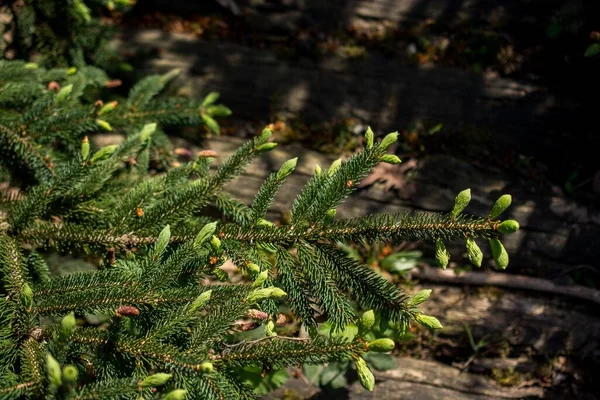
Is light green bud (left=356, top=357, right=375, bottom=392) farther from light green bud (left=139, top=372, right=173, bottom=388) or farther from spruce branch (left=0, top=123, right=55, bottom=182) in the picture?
spruce branch (left=0, top=123, right=55, bottom=182)

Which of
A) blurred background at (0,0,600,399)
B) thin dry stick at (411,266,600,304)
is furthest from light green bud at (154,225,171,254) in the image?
thin dry stick at (411,266,600,304)

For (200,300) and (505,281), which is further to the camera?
→ (505,281)

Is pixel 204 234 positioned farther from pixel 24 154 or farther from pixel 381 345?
pixel 24 154

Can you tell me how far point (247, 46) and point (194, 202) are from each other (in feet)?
12.2

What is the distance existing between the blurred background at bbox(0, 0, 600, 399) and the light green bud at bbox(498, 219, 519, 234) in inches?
91.6

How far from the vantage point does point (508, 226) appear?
2.02m

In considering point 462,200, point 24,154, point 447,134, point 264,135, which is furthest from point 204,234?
point 447,134

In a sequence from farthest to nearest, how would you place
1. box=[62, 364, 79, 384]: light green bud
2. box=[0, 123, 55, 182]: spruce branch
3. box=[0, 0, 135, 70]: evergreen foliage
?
box=[0, 0, 135, 70]: evergreen foliage → box=[0, 123, 55, 182]: spruce branch → box=[62, 364, 79, 384]: light green bud

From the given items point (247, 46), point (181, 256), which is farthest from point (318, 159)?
point (181, 256)

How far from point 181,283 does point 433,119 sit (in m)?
3.84

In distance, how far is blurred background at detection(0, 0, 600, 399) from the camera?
4383 mm

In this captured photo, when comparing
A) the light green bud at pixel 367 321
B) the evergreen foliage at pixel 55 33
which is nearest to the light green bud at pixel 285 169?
the light green bud at pixel 367 321

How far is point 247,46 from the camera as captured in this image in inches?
227

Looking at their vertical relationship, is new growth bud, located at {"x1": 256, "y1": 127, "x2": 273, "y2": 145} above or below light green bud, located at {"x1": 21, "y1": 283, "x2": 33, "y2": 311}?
above
